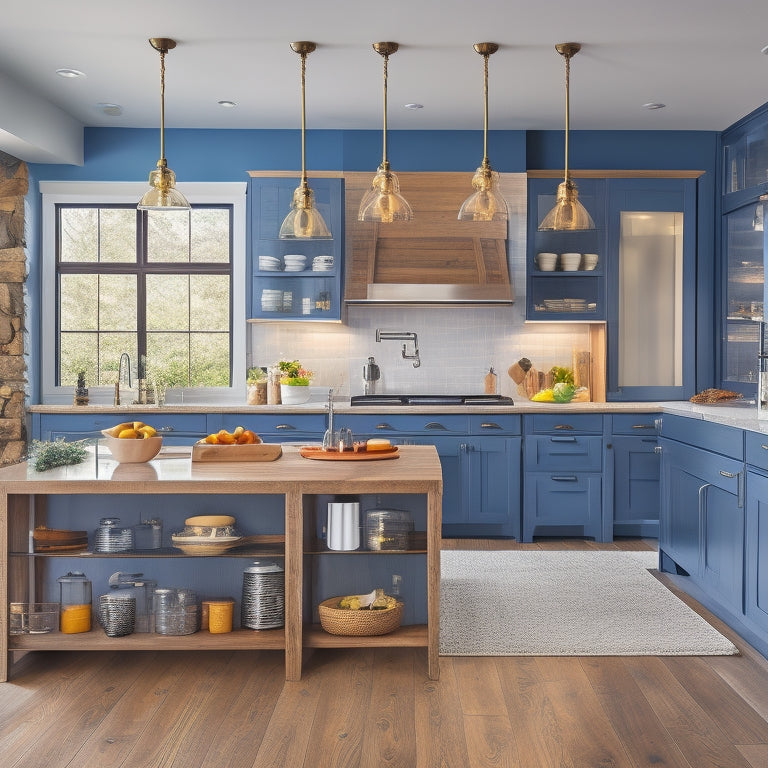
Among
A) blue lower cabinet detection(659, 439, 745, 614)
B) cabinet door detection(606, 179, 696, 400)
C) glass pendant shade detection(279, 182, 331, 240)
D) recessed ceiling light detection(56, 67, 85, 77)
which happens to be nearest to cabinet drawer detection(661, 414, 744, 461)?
blue lower cabinet detection(659, 439, 745, 614)

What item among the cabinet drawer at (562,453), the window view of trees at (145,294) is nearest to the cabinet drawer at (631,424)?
the cabinet drawer at (562,453)

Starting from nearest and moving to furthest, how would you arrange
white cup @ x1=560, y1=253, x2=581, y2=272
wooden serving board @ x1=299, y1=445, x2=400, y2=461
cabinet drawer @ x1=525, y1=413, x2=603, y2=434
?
wooden serving board @ x1=299, y1=445, x2=400, y2=461 < cabinet drawer @ x1=525, y1=413, x2=603, y2=434 < white cup @ x1=560, y1=253, x2=581, y2=272

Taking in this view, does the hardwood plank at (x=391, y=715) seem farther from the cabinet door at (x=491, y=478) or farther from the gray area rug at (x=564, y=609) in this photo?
the cabinet door at (x=491, y=478)

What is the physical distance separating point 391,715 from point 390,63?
3.45 meters

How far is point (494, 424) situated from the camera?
564 cm

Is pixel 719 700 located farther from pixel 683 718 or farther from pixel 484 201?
pixel 484 201

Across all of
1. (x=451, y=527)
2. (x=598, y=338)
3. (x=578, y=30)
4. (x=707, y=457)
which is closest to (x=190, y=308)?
(x=451, y=527)

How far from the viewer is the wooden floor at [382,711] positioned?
8.50 feet

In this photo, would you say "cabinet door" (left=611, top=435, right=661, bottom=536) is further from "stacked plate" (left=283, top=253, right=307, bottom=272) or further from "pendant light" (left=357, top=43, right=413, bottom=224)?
"pendant light" (left=357, top=43, right=413, bottom=224)

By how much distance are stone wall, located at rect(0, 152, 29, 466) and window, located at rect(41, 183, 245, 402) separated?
0.25 metres

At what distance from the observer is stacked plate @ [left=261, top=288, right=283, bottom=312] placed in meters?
5.95

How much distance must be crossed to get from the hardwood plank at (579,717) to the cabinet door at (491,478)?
2.19 m

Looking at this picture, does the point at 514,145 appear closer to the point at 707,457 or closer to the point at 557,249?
the point at 557,249

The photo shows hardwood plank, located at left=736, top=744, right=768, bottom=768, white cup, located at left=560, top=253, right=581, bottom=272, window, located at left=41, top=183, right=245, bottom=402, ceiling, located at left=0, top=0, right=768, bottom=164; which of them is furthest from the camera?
window, located at left=41, top=183, right=245, bottom=402
